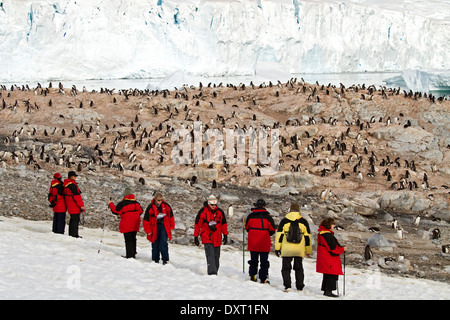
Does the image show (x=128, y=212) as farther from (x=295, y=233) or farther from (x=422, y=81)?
(x=422, y=81)

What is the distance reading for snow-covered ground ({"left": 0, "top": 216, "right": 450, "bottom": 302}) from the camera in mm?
5469

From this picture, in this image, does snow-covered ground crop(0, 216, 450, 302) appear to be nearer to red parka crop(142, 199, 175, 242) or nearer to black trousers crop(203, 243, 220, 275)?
black trousers crop(203, 243, 220, 275)

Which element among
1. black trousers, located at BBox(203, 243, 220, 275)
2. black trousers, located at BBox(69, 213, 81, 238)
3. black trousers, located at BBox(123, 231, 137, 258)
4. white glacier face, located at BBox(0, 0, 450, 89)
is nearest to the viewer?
black trousers, located at BBox(203, 243, 220, 275)

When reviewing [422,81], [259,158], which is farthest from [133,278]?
[422,81]

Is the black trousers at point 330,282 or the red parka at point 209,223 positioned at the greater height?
the red parka at point 209,223

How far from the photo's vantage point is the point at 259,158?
18.6m

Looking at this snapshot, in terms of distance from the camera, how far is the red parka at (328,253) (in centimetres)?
596

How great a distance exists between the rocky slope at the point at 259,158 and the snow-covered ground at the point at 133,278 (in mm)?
2035

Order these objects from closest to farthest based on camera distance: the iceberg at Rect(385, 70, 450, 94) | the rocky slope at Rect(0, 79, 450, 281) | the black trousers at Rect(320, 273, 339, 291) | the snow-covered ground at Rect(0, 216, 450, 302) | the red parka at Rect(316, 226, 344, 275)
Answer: the snow-covered ground at Rect(0, 216, 450, 302) → the red parka at Rect(316, 226, 344, 275) → the black trousers at Rect(320, 273, 339, 291) → the rocky slope at Rect(0, 79, 450, 281) → the iceberg at Rect(385, 70, 450, 94)

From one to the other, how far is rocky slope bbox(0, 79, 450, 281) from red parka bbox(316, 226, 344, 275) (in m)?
3.69

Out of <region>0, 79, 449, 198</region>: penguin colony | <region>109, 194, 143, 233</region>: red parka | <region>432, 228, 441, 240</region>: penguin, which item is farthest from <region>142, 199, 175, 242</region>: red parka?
<region>0, 79, 449, 198</region>: penguin colony

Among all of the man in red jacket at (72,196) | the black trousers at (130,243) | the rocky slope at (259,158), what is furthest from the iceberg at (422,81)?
the black trousers at (130,243)

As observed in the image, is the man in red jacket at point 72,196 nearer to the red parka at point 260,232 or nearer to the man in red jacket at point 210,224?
the man in red jacket at point 210,224

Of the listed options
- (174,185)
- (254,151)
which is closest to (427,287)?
(174,185)
